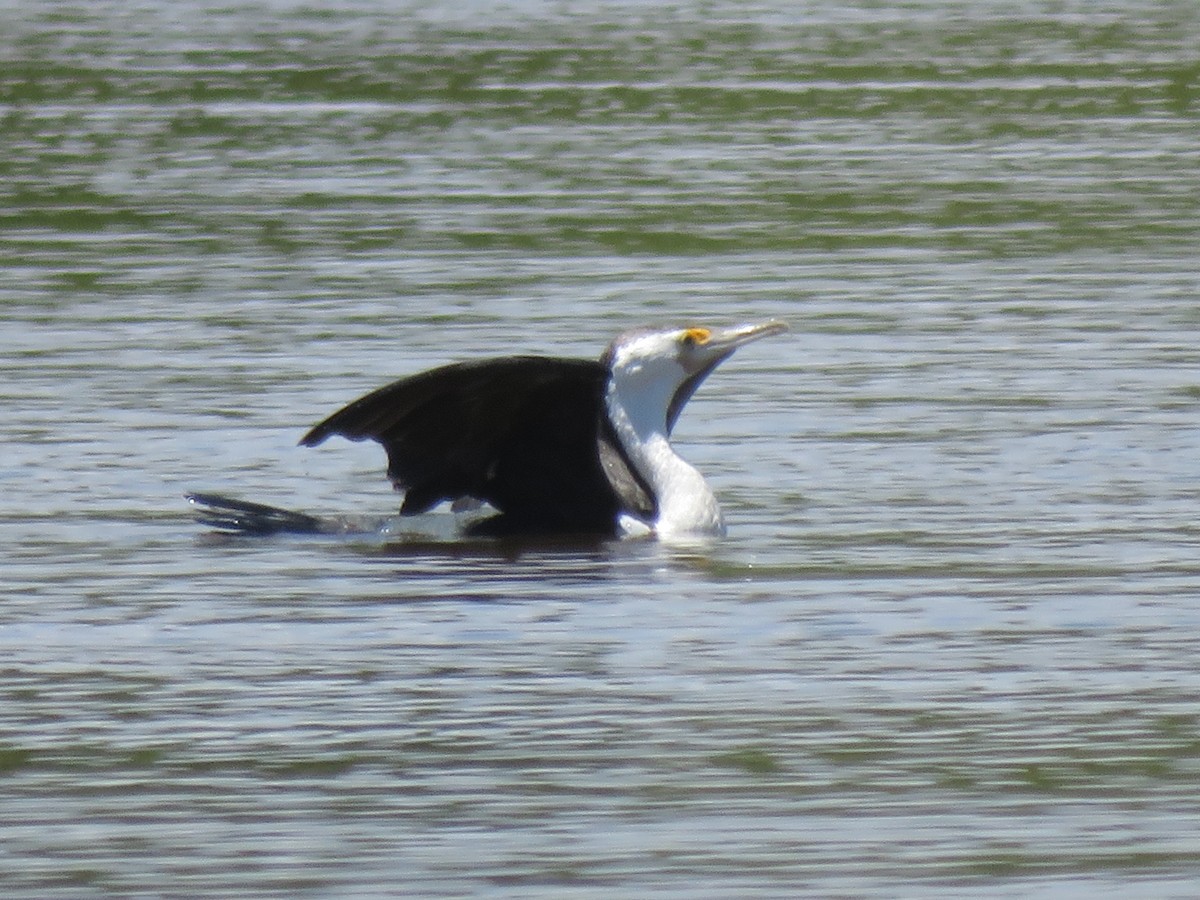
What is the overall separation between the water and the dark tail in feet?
0.23

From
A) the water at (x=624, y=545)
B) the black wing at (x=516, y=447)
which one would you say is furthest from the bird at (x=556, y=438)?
the water at (x=624, y=545)

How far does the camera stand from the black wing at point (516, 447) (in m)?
10.3

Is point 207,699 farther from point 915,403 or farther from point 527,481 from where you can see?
point 915,403

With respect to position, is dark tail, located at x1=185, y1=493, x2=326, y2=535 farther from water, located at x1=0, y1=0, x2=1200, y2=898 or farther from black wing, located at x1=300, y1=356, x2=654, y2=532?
black wing, located at x1=300, y1=356, x2=654, y2=532

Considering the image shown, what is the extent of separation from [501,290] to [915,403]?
3.70 m

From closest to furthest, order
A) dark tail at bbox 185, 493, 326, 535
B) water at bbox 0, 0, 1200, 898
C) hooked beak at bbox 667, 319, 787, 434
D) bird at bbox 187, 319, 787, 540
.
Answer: water at bbox 0, 0, 1200, 898 < dark tail at bbox 185, 493, 326, 535 < bird at bbox 187, 319, 787, 540 < hooked beak at bbox 667, 319, 787, 434

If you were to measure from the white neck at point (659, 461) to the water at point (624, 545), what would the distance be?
0.20 metres

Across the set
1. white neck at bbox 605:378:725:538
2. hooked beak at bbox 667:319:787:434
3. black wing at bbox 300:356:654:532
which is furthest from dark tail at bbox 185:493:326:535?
hooked beak at bbox 667:319:787:434

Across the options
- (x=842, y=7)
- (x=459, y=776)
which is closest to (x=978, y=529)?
(x=459, y=776)

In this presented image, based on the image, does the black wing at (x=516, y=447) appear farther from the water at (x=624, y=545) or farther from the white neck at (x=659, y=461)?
the water at (x=624, y=545)

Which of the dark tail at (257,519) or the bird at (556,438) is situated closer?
the dark tail at (257,519)

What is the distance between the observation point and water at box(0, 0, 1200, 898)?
6.45m

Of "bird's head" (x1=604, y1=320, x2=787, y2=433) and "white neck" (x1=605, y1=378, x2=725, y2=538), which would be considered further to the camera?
"bird's head" (x1=604, y1=320, x2=787, y2=433)

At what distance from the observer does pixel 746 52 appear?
93.2ft
